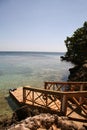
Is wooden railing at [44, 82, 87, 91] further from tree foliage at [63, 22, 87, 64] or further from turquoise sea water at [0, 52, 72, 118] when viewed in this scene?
tree foliage at [63, 22, 87, 64]

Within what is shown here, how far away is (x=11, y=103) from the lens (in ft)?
40.5

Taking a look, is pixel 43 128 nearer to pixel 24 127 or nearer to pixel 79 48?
pixel 24 127

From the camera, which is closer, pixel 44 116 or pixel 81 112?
pixel 44 116

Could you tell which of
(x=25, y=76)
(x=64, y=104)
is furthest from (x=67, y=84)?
(x=25, y=76)

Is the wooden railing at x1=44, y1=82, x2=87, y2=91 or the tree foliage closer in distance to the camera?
the wooden railing at x1=44, y1=82, x2=87, y2=91

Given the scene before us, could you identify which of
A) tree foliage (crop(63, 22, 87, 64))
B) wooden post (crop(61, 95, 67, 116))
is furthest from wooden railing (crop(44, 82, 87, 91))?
tree foliage (crop(63, 22, 87, 64))

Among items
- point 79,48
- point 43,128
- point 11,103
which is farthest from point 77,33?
point 43,128

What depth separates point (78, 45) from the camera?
108ft

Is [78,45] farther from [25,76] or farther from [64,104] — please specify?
[64,104]

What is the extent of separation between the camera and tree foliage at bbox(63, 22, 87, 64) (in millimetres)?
32000

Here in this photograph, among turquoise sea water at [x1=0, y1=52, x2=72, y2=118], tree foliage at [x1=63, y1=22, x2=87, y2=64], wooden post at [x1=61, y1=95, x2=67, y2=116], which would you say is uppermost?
tree foliage at [x1=63, y1=22, x2=87, y2=64]

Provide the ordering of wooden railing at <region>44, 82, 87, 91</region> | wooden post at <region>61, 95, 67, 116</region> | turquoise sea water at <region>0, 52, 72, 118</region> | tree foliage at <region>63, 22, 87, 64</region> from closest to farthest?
wooden post at <region>61, 95, 67, 116</region> → wooden railing at <region>44, 82, 87, 91</region> → turquoise sea water at <region>0, 52, 72, 118</region> → tree foliage at <region>63, 22, 87, 64</region>

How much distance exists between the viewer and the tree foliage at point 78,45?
105ft

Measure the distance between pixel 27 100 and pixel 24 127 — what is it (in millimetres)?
5423
